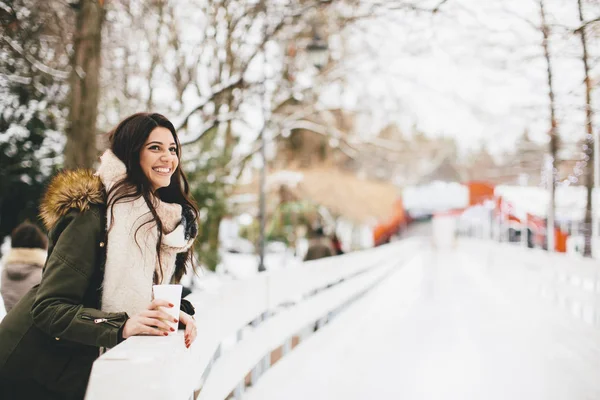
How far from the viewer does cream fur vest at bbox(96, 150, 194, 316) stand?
96.1 inches

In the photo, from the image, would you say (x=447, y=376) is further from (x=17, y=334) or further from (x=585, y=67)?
(x=585, y=67)

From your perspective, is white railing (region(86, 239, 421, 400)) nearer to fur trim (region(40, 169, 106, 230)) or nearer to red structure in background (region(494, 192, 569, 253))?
fur trim (region(40, 169, 106, 230))

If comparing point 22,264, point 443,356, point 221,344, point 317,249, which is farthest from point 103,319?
point 317,249

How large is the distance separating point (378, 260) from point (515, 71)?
780 centimetres

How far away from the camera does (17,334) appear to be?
89.8 inches

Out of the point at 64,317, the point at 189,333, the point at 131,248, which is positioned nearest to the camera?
the point at 64,317

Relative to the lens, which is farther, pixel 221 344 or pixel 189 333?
pixel 221 344

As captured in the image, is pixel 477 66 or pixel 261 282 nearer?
pixel 261 282

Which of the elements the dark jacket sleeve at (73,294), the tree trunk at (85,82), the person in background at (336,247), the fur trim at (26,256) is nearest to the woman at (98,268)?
the dark jacket sleeve at (73,294)

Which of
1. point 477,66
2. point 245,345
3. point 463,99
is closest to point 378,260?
point 463,99

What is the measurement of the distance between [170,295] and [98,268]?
283mm

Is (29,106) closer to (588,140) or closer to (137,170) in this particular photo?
(137,170)

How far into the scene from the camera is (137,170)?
2.73 metres

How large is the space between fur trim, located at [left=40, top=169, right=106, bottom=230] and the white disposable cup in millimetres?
399
